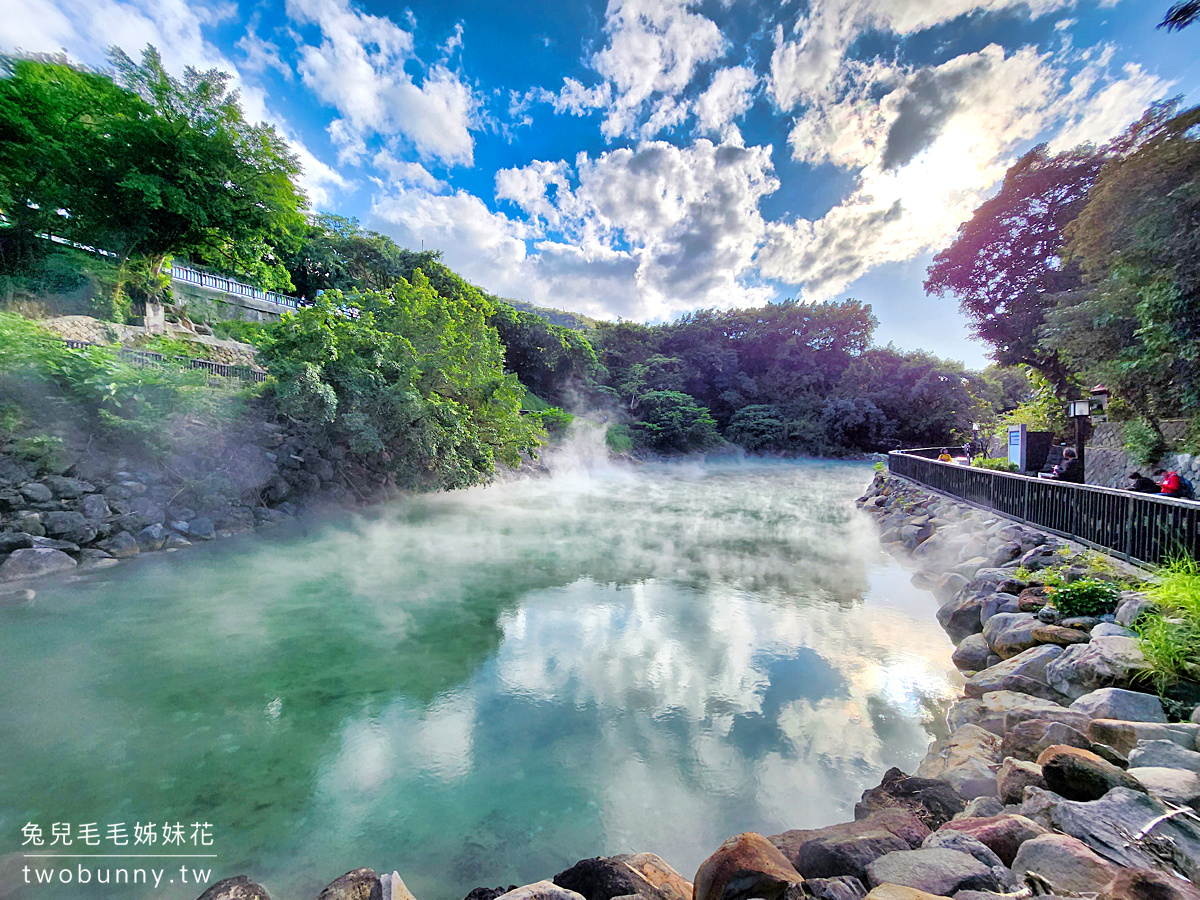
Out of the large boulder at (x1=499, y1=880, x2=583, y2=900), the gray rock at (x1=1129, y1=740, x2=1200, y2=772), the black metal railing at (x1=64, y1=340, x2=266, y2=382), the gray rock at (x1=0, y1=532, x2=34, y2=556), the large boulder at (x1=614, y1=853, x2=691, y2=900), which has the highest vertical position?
the black metal railing at (x1=64, y1=340, x2=266, y2=382)

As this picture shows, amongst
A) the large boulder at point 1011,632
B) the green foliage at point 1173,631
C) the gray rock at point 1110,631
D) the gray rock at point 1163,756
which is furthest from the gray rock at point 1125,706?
the large boulder at point 1011,632

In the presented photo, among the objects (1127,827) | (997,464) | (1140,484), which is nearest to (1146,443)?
(1140,484)

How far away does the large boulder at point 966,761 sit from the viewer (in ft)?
8.46

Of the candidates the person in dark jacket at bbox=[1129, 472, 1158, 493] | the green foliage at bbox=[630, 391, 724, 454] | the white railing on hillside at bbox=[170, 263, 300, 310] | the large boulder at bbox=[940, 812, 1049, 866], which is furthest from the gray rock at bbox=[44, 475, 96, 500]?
the green foliage at bbox=[630, 391, 724, 454]

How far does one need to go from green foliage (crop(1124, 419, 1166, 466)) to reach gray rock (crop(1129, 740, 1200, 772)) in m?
10.1

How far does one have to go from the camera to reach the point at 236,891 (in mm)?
1898

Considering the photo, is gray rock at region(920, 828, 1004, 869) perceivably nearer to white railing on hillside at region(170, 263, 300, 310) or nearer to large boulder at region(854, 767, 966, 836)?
large boulder at region(854, 767, 966, 836)

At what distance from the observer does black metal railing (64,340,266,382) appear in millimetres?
8328

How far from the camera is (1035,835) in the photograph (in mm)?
1935

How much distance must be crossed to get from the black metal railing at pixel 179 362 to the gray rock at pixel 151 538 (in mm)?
3086

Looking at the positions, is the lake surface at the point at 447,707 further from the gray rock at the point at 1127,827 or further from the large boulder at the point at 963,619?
the gray rock at the point at 1127,827

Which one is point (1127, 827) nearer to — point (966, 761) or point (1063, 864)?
point (1063, 864)

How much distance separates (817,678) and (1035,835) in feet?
8.39

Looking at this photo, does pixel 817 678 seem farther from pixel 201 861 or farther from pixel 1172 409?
pixel 1172 409
